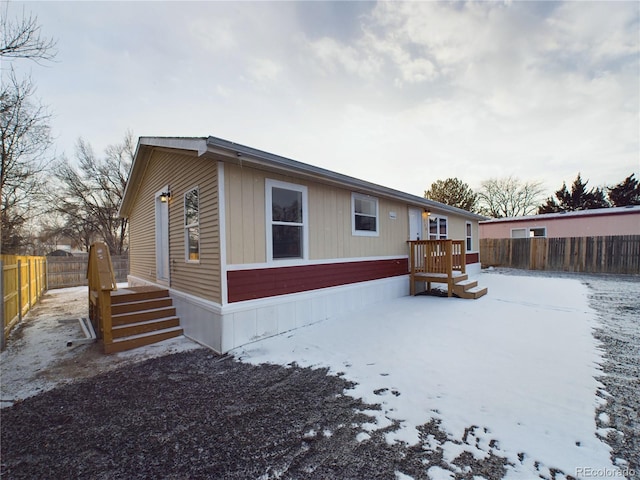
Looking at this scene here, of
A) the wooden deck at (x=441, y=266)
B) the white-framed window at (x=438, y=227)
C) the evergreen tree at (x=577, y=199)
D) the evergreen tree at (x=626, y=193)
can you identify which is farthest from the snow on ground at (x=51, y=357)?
the evergreen tree at (x=626, y=193)

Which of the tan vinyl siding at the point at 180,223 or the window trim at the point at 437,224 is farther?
the window trim at the point at 437,224

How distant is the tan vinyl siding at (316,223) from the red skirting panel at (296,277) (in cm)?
22

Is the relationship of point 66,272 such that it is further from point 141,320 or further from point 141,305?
point 141,320

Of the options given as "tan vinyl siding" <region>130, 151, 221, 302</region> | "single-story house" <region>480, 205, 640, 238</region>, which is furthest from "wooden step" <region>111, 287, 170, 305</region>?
"single-story house" <region>480, 205, 640, 238</region>

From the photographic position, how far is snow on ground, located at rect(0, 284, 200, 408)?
3.33m

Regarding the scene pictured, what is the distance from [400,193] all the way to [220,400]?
21.2 feet

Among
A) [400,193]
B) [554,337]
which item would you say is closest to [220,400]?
[554,337]

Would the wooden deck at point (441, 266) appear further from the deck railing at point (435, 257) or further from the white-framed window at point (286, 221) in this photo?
the white-framed window at point (286, 221)

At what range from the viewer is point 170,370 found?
3617mm

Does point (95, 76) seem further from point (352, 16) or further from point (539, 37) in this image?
point (539, 37)

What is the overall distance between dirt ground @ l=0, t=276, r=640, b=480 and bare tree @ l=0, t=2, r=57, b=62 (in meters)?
7.29

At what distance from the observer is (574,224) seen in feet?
47.6

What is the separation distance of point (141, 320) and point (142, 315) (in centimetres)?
9

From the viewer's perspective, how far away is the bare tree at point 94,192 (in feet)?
57.7
